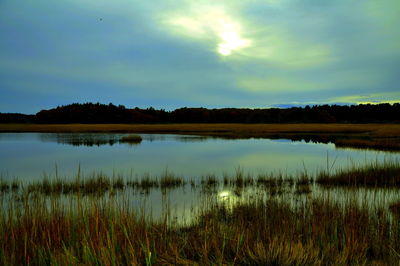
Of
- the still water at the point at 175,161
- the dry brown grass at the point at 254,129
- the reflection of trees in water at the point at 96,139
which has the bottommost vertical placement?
the still water at the point at 175,161

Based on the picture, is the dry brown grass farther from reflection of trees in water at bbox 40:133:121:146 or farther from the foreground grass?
the foreground grass

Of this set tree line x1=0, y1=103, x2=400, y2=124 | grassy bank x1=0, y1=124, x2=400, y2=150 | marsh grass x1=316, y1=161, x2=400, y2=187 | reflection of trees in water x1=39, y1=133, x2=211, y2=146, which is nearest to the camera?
marsh grass x1=316, y1=161, x2=400, y2=187

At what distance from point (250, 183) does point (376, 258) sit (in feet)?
26.5

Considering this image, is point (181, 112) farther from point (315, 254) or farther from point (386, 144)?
point (315, 254)

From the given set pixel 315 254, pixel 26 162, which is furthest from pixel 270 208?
pixel 26 162

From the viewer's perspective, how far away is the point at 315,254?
13.4 feet

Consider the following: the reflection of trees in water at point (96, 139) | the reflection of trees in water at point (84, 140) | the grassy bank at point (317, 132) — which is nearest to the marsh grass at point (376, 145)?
the grassy bank at point (317, 132)

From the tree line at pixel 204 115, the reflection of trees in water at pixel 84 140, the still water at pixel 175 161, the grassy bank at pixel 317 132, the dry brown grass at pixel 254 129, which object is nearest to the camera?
the still water at pixel 175 161

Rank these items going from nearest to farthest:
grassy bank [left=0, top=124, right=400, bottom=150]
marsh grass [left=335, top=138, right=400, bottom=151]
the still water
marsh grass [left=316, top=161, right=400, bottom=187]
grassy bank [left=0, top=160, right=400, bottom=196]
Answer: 1. grassy bank [left=0, top=160, right=400, bottom=196]
2. marsh grass [left=316, top=161, right=400, bottom=187]
3. the still water
4. marsh grass [left=335, top=138, right=400, bottom=151]
5. grassy bank [left=0, top=124, right=400, bottom=150]

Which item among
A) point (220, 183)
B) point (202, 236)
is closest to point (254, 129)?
point (220, 183)

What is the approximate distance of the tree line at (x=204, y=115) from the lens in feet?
373

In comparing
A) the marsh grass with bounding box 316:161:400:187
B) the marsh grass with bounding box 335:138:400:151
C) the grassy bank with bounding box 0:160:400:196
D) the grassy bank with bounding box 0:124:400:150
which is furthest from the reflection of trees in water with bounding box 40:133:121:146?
the marsh grass with bounding box 335:138:400:151

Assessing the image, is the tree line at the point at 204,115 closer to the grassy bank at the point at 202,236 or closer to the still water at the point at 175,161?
the still water at the point at 175,161

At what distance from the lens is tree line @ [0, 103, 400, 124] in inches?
4471
